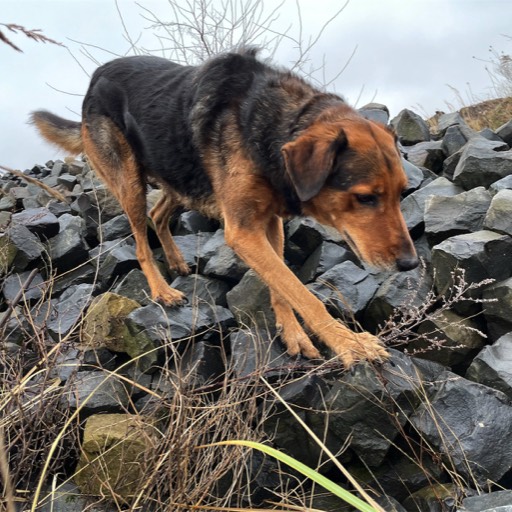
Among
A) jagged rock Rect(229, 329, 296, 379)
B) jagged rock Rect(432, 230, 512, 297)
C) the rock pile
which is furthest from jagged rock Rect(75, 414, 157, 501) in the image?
jagged rock Rect(432, 230, 512, 297)

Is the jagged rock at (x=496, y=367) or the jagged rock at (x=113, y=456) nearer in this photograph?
the jagged rock at (x=113, y=456)

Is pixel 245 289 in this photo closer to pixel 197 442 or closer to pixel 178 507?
pixel 197 442

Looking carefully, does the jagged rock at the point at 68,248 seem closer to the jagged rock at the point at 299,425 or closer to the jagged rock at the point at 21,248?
the jagged rock at the point at 21,248

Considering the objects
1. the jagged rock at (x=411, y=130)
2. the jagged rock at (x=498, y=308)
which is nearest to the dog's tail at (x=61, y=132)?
the jagged rock at (x=411, y=130)

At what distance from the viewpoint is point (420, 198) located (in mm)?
4367

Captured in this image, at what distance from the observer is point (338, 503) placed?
2.63 m

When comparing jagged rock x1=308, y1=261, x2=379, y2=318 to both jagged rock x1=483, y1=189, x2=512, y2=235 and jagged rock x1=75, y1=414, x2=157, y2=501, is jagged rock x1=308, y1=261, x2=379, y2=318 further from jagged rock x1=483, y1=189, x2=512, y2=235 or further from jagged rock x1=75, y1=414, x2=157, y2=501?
jagged rock x1=75, y1=414, x2=157, y2=501

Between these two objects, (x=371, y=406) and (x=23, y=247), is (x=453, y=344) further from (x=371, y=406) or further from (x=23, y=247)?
(x=23, y=247)

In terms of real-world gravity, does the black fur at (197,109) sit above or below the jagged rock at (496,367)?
above

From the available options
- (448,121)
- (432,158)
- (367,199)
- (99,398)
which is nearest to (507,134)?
(432,158)

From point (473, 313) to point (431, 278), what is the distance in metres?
0.38

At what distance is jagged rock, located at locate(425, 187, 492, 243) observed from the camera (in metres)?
3.81

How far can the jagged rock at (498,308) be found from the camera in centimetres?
304

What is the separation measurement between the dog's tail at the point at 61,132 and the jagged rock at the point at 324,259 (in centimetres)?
252
